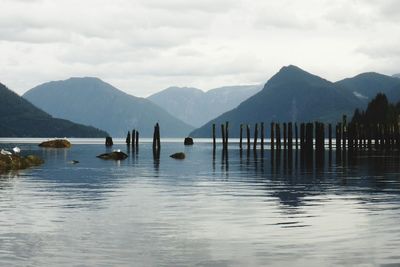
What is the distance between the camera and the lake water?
1590cm

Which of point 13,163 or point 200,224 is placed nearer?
point 200,224

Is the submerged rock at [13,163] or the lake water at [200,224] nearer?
the lake water at [200,224]

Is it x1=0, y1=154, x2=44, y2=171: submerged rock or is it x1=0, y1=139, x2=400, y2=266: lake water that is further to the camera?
x1=0, y1=154, x2=44, y2=171: submerged rock

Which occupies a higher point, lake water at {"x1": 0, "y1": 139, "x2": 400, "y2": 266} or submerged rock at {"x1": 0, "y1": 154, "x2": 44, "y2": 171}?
submerged rock at {"x1": 0, "y1": 154, "x2": 44, "y2": 171}

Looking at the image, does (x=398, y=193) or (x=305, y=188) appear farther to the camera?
(x=305, y=188)

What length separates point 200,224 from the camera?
21609mm

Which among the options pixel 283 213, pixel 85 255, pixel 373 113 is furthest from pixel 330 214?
pixel 373 113

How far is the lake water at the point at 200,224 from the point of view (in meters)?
15.9

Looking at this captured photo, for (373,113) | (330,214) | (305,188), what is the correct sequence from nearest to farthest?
(330,214) → (305,188) → (373,113)

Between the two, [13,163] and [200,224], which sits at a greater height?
[13,163]

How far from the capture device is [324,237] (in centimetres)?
1859

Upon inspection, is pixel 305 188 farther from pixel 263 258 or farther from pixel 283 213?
pixel 263 258

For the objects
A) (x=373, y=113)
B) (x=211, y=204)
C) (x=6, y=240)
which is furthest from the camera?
(x=373, y=113)

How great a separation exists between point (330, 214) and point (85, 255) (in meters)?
10.5
